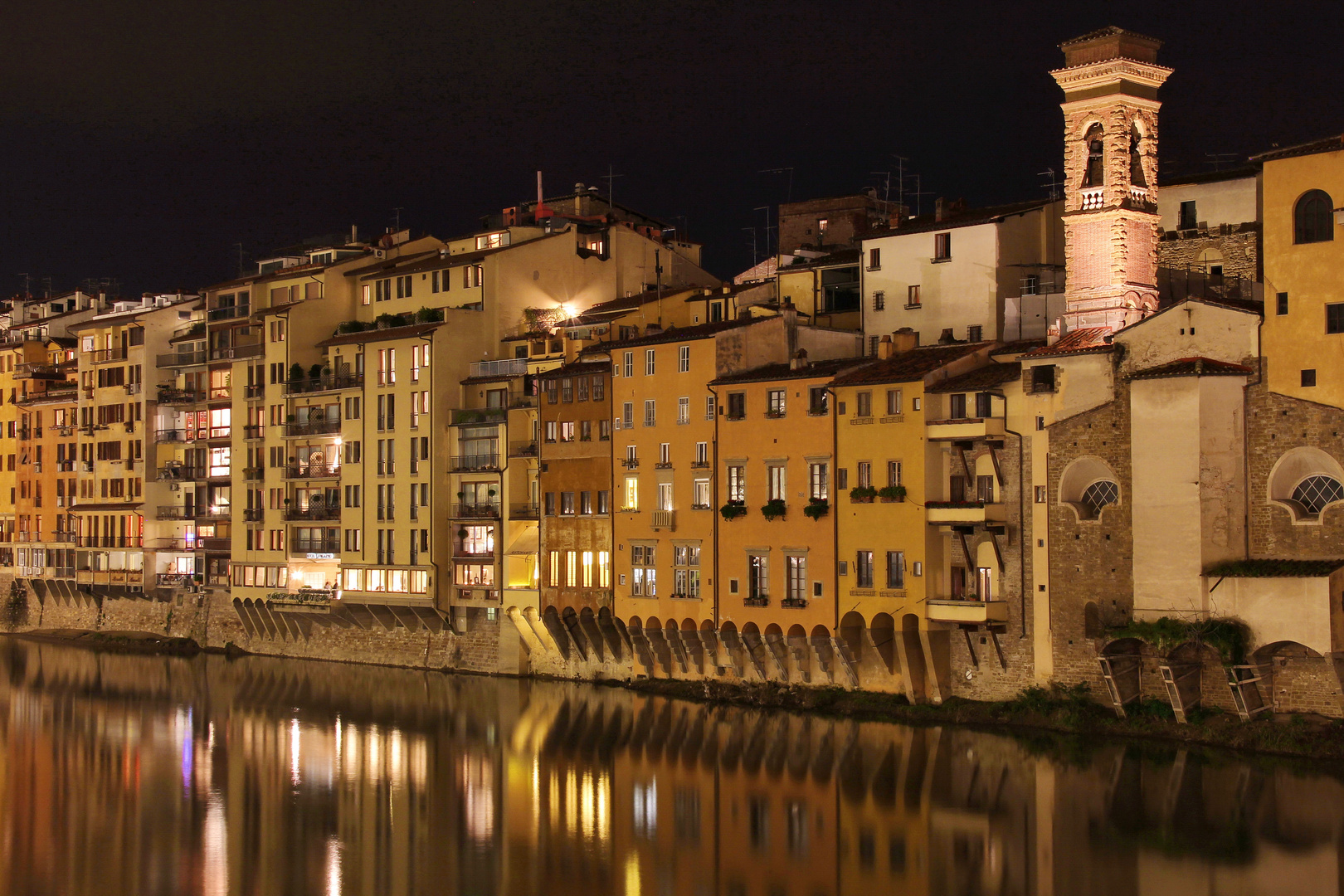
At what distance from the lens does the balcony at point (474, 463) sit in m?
61.8

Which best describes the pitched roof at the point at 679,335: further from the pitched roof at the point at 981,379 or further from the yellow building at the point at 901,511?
the pitched roof at the point at 981,379

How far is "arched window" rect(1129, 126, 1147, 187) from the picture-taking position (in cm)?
4778

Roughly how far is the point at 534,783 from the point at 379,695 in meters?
16.5

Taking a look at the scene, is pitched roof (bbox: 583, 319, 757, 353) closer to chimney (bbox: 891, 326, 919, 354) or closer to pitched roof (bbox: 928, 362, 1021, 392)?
chimney (bbox: 891, 326, 919, 354)

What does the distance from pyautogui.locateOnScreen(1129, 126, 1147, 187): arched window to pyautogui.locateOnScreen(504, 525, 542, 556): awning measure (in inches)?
963

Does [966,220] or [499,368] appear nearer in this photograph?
[966,220]

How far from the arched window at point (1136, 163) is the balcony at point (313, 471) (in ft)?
114

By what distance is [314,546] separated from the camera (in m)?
69.1

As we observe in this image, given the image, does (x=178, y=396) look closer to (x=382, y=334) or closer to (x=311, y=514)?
(x=311, y=514)

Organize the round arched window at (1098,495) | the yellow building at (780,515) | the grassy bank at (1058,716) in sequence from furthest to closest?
the yellow building at (780,515) → the round arched window at (1098,495) → the grassy bank at (1058,716)

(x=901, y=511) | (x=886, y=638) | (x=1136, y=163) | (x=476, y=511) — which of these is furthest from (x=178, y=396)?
(x=1136, y=163)

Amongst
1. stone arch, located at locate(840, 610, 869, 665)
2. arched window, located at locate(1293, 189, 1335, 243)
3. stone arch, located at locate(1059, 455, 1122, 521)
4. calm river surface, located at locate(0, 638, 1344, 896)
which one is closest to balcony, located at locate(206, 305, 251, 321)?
calm river surface, located at locate(0, 638, 1344, 896)

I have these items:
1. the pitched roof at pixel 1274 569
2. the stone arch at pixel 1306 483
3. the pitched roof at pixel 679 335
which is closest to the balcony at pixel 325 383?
the pitched roof at pixel 679 335

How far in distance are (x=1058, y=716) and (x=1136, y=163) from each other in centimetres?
1599
